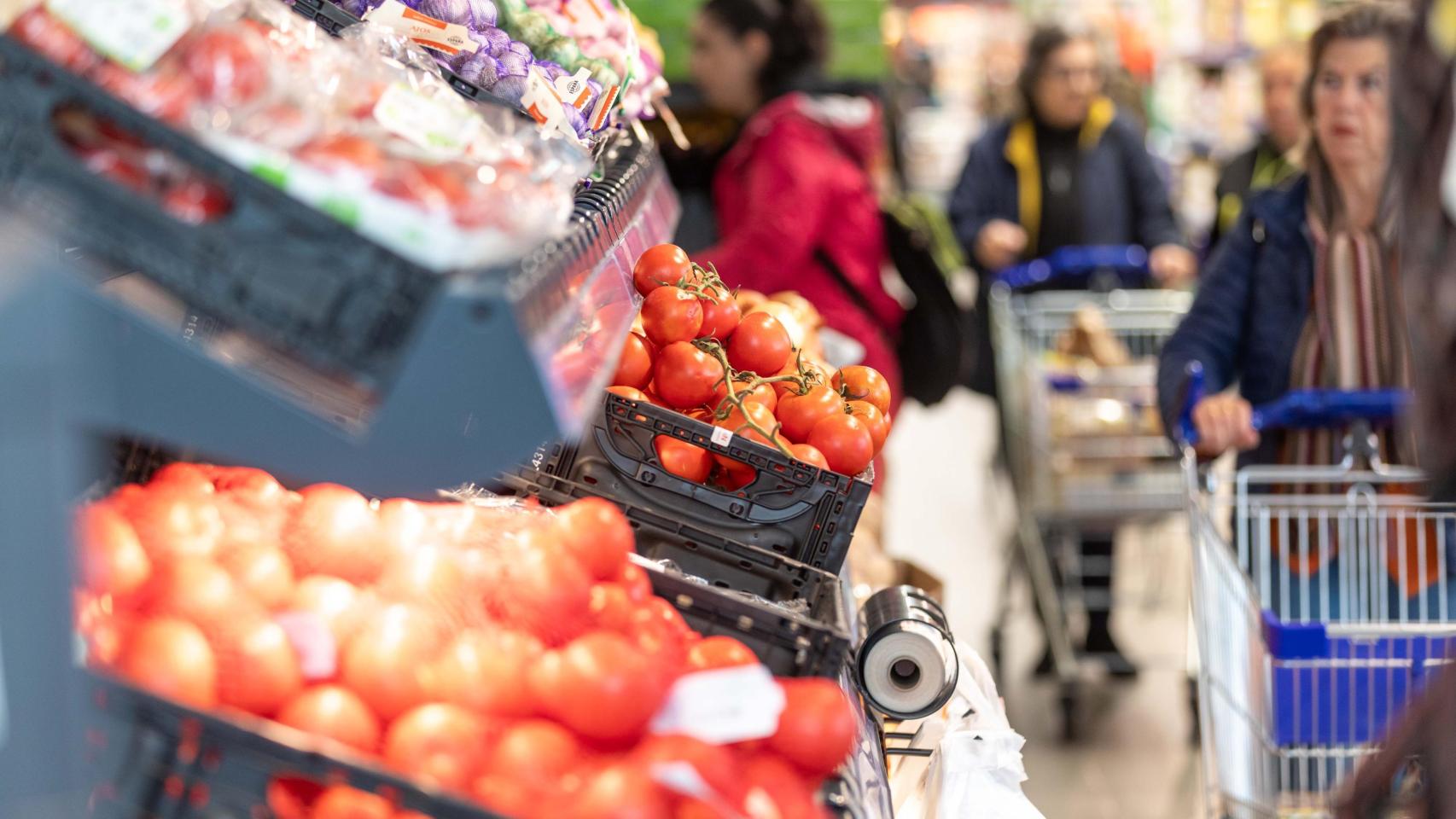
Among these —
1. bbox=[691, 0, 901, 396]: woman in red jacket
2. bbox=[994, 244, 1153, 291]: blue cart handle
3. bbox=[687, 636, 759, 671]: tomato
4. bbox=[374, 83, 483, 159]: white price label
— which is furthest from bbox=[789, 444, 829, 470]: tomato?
bbox=[994, 244, 1153, 291]: blue cart handle

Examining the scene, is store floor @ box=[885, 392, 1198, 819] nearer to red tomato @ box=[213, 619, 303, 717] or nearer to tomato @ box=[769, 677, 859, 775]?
tomato @ box=[769, 677, 859, 775]

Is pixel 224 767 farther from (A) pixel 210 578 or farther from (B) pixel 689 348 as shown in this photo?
(B) pixel 689 348

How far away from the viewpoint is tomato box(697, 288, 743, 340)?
204 centimetres

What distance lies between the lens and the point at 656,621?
1.36m

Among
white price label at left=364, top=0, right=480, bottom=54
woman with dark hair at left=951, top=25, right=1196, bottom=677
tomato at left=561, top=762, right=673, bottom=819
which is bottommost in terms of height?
tomato at left=561, top=762, right=673, bottom=819

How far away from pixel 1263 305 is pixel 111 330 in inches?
95.7

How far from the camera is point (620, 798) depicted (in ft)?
3.66

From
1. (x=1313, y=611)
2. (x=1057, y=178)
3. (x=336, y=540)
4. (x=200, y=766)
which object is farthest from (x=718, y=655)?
(x=1057, y=178)

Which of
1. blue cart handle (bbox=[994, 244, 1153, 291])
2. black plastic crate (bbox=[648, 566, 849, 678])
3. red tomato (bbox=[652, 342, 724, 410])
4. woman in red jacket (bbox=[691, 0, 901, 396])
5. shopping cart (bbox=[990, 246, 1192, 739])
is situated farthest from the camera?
blue cart handle (bbox=[994, 244, 1153, 291])

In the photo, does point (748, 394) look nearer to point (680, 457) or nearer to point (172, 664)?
point (680, 457)

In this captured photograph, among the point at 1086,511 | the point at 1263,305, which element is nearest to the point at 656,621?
the point at 1263,305

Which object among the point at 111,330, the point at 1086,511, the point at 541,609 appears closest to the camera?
the point at 111,330

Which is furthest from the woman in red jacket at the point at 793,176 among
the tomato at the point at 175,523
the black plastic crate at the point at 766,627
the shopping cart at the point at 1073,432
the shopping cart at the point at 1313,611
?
the tomato at the point at 175,523

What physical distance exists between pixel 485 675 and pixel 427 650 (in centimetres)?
5
